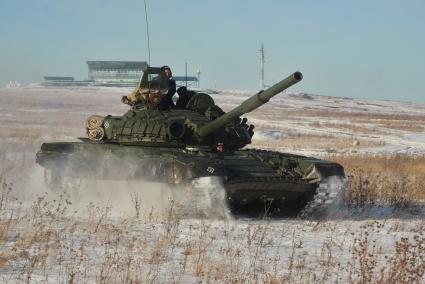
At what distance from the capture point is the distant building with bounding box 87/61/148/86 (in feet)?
428

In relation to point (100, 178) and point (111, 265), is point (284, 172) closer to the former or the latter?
point (100, 178)

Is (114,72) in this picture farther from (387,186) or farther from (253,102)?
(253,102)

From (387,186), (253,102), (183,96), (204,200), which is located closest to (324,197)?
(253,102)

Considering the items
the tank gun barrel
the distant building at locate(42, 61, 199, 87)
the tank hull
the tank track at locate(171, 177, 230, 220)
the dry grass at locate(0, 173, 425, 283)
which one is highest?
the distant building at locate(42, 61, 199, 87)

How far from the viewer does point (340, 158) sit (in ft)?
79.3

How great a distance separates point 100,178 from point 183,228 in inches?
107

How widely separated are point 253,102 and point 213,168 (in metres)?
1.44

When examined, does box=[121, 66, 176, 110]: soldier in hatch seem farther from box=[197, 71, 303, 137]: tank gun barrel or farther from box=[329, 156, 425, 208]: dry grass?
box=[329, 156, 425, 208]: dry grass

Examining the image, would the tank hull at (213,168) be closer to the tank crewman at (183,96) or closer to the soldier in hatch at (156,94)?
the soldier in hatch at (156,94)

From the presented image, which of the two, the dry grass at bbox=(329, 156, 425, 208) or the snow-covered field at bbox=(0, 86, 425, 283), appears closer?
the snow-covered field at bbox=(0, 86, 425, 283)

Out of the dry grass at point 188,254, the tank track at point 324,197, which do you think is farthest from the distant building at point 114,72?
the dry grass at point 188,254

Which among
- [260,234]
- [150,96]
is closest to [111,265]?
[260,234]

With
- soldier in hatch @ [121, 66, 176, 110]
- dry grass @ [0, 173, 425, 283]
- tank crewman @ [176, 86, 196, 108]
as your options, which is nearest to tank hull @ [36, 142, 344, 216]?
dry grass @ [0, 173, 425, 283]

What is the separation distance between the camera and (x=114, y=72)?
133 metres
